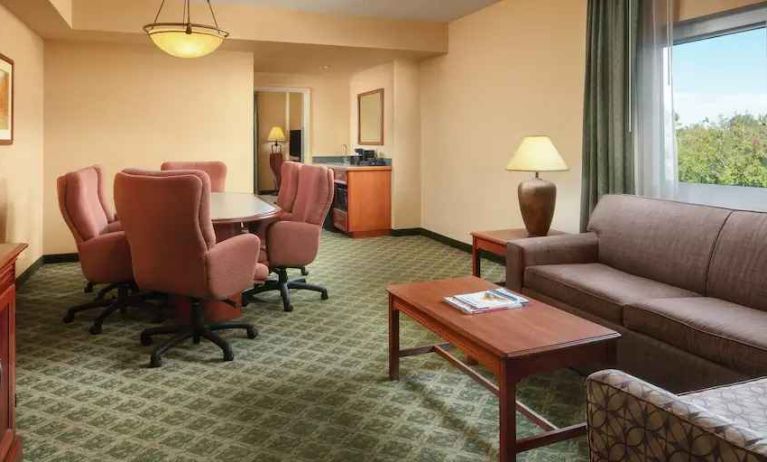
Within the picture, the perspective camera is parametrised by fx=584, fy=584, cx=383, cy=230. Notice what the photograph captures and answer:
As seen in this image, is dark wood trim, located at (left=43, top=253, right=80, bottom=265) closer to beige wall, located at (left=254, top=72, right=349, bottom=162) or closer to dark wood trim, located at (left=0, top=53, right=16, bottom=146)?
dark wood trim, located at (left=0, top=53, right=16, bottom=146)

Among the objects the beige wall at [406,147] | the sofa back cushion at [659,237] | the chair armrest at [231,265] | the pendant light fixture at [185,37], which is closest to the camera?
the sofa back cushion at [659,237]

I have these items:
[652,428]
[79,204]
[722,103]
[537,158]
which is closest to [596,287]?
[537,158]

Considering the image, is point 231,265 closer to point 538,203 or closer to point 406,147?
point 538,203

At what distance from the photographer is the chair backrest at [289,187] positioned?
194 inches

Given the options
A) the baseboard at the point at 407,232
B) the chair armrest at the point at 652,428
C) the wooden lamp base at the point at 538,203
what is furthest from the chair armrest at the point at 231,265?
the baseboard at the point at 407,232

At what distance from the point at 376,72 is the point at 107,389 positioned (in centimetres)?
611

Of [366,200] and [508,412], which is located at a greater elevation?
[366,200]

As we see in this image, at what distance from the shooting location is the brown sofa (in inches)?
90.0

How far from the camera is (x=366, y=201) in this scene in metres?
7.33

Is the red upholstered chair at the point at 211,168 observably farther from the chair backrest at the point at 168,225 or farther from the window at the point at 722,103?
the window at the point at 722,103

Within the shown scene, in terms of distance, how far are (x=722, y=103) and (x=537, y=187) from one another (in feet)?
3.92

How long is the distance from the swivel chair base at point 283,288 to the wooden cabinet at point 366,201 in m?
2.74

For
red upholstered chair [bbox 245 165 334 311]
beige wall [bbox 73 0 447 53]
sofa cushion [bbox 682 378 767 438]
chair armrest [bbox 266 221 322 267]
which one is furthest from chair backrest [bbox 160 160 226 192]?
sofa cushion [bbox 682 378 767 438]

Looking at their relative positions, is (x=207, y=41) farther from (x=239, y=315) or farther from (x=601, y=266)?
(x=601, y=266)
